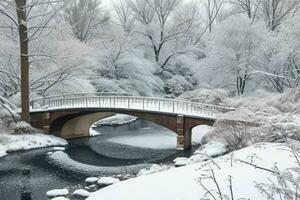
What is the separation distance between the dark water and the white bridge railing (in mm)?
2305

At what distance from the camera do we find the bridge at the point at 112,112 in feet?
82.9

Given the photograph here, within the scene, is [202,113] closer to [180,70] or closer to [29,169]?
[29,169]

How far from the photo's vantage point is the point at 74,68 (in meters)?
30.6

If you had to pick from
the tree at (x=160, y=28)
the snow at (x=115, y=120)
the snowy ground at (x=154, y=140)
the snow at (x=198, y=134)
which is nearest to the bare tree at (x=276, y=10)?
the tree at (x=160, y=28)

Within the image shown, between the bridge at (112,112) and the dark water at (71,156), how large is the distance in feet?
4.59

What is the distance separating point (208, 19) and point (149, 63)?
554 inches

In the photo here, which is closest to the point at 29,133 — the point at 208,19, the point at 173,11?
the point at 173,11

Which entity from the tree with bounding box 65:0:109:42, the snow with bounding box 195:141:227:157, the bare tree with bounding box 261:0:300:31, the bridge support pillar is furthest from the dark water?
the tree with bounding box 65:0:109:42

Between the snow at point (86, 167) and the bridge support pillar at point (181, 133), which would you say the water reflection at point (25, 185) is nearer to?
the snow at point (86, 167)

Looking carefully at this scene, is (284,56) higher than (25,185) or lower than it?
higher

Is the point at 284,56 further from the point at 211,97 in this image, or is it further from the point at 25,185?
the point at 25,185

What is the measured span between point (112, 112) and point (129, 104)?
194 centimetres

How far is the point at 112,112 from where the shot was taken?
30.6 metres

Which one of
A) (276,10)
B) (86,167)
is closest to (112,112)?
(86,167)
